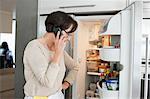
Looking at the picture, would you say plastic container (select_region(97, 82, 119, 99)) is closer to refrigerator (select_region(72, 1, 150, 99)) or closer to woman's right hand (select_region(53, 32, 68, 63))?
refrigerator (select_region(72, 1, 150, 99))

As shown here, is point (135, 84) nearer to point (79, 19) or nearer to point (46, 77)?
point (46, 77)

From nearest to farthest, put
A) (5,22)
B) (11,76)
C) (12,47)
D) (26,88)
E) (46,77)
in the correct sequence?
1. (46,77)
2. (26,88)
3. (12,47)
4. (5,22)
5. (11,76)

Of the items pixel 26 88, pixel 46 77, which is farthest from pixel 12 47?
pixel 46 77

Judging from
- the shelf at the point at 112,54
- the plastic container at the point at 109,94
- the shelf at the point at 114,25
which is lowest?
the plastic container at the point at 109,94

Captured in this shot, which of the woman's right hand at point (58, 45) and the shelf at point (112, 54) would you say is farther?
the shelf at point (112, 54)

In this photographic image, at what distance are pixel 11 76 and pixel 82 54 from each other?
4.54ft

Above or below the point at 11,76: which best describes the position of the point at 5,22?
above

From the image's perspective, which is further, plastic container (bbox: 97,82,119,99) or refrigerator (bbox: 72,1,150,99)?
plastic container (bbox: 97,82,119,99)

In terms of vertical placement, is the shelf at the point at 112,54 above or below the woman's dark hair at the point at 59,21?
below

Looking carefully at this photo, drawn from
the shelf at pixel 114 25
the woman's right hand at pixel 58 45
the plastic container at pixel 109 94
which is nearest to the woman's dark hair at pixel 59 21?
the woman's right hand at pixel 58 45

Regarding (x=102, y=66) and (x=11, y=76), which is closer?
(x=102, y=66)

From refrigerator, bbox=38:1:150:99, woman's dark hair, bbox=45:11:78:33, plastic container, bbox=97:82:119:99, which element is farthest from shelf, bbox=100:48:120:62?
woman's dark hair, bbox=45:11:78:33

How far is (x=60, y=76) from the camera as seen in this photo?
3.51ft

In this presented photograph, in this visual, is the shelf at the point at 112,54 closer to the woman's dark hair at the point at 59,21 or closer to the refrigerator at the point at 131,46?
the refrigerator at the point at 131,46
